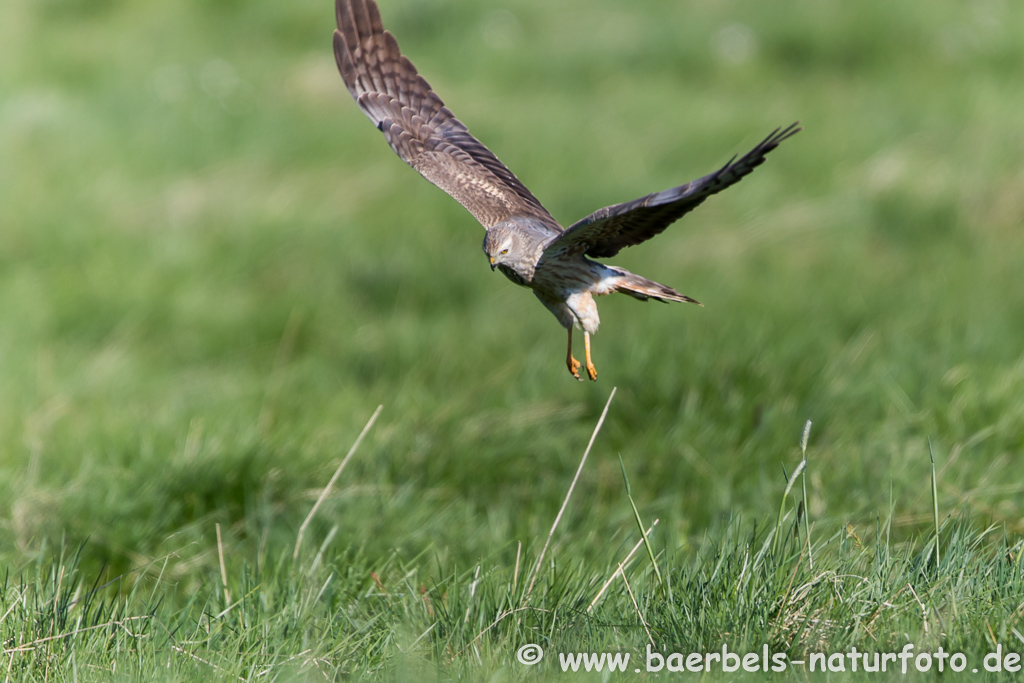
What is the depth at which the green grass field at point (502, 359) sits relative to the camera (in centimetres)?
237

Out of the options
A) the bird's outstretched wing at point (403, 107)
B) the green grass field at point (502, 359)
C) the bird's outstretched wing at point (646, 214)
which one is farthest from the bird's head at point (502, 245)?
the green grass field at point (502, 359)

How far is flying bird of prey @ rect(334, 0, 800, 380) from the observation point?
209 centimetres

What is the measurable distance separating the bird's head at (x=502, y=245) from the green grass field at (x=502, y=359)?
0.81m

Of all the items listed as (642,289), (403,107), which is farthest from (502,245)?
(403,107)

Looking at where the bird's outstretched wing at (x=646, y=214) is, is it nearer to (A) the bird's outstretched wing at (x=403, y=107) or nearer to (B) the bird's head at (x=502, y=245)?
(B) the bird's head at (x=502, y=245)

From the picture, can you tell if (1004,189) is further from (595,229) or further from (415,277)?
(595,229)

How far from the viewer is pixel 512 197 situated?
325cm

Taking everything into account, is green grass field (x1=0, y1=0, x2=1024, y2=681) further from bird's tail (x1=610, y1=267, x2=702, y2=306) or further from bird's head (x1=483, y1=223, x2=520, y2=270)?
bird's head (x1=483, y1=223, x2=520, y2=270)

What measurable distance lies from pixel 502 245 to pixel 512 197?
62 cm

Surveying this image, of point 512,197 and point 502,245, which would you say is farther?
point 512,197

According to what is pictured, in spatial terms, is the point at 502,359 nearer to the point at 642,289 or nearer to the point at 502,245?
the point at 502,245

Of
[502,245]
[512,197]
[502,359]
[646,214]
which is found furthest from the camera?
[502,359]

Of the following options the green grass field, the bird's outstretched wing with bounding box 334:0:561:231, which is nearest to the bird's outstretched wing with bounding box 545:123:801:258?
the green grass field

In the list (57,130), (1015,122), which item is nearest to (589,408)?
(1015,122)
